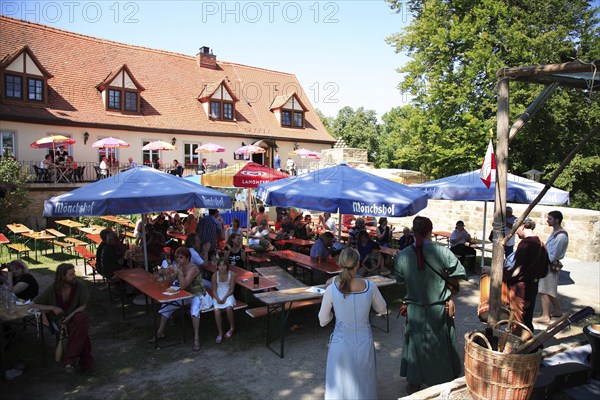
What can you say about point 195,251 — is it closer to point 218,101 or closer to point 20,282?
point 20,282

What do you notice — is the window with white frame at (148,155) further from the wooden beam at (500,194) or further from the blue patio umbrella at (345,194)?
the wooden beam at (500,194)

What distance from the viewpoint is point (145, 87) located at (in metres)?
24.9

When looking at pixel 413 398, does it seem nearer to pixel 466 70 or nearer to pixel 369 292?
pixel 369 292

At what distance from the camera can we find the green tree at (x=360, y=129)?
55469 mm

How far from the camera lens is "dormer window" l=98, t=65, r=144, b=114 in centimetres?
2245

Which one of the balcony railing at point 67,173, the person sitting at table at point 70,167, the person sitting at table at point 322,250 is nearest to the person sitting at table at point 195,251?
the person sitting at table at point 322,250

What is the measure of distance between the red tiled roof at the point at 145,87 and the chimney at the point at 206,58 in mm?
351

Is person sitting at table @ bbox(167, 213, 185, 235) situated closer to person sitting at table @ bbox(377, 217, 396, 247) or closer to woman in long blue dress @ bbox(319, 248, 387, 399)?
person sitting at table @ bbox(377, 217, 396, 247)

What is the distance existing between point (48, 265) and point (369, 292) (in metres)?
10.4

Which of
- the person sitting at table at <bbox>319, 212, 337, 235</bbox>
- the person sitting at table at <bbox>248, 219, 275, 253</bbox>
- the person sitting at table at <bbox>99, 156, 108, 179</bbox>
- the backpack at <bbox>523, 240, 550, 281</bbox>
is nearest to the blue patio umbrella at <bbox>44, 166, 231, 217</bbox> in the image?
the person sitting at table at <bbox>248, 219, 275, 253</bbox>

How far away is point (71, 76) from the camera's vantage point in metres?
22.4

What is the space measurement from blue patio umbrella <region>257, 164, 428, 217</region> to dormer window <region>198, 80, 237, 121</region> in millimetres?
19366

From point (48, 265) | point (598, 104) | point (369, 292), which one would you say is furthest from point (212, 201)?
point (598, 104)

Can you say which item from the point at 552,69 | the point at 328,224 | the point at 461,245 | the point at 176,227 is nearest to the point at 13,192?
the point at 176,227
